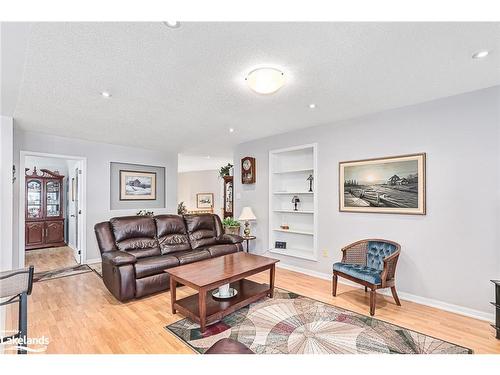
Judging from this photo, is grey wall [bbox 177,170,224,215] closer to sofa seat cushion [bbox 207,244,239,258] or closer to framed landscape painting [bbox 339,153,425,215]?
sofa seat cushion [bbox 207,244,239,258]

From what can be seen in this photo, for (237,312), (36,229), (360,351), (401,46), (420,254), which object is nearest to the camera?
(401,46)

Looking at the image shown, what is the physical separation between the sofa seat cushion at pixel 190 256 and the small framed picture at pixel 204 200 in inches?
234

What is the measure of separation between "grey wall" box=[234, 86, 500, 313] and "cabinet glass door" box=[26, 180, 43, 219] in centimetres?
696

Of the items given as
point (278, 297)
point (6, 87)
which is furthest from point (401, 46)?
point (6, 87)

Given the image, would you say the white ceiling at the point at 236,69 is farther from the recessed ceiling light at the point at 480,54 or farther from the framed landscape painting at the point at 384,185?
the framed landscape painting at the point at 384,185

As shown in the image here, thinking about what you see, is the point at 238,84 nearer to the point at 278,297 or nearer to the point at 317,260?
the point at 278,297

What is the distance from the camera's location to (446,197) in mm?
2832

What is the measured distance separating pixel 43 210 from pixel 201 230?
4.53m

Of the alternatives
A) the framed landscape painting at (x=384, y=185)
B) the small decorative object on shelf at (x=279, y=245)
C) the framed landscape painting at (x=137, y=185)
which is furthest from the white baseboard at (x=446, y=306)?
the framed landscape painting at (x=137, y=185)

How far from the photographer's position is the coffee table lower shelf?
8.20ft

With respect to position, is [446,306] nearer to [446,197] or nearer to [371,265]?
[371,265]

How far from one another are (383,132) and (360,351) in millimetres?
2608

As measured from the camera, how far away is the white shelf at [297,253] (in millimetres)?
4152

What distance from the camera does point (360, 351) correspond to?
204 centimetres
